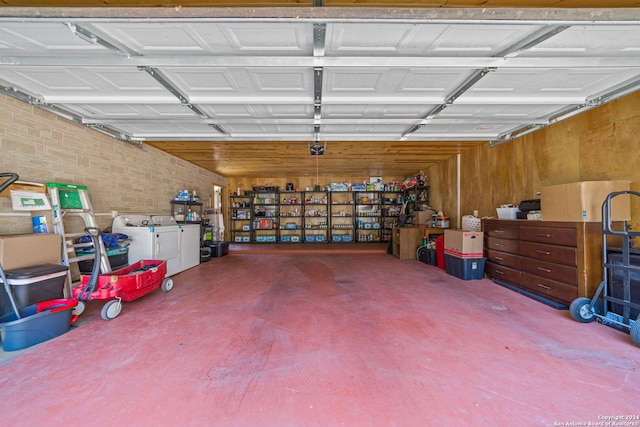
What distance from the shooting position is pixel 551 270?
2.85 metres

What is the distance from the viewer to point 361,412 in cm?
130

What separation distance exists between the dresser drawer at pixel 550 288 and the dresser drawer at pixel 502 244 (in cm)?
36

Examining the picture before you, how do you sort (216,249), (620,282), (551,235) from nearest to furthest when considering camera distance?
(620,282) → (551,235) → (216,249)

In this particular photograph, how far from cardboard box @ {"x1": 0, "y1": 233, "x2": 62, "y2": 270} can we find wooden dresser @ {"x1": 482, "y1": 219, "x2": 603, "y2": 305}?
542 cm

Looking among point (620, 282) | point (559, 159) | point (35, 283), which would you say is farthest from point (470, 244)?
point (35, 283)

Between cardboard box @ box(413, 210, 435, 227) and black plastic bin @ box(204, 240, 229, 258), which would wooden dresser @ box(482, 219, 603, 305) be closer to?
cardboard box @ box(413, 210, 435, 227)

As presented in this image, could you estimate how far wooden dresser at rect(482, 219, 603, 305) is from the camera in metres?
2.53

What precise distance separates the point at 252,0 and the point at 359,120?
1788mm

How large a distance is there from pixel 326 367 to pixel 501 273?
10.8 ft

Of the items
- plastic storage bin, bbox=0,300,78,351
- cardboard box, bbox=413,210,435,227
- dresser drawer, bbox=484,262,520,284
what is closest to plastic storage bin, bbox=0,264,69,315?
plastic storage bin, bbox=0,300,78,351

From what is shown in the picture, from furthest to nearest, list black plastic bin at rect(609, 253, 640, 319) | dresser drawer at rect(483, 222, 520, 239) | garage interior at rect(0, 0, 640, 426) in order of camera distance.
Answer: dresser drawer at rect(483, 222, 520, 239) → black plastic bin at rect(609, 253, 640, 319) → garage interior at rect(0, 0, 640, 426)

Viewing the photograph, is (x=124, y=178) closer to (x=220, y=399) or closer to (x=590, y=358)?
(x=220, y=399)

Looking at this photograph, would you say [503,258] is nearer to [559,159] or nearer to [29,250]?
[559,159]

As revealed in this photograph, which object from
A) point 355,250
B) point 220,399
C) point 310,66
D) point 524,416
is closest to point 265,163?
point 355,250
